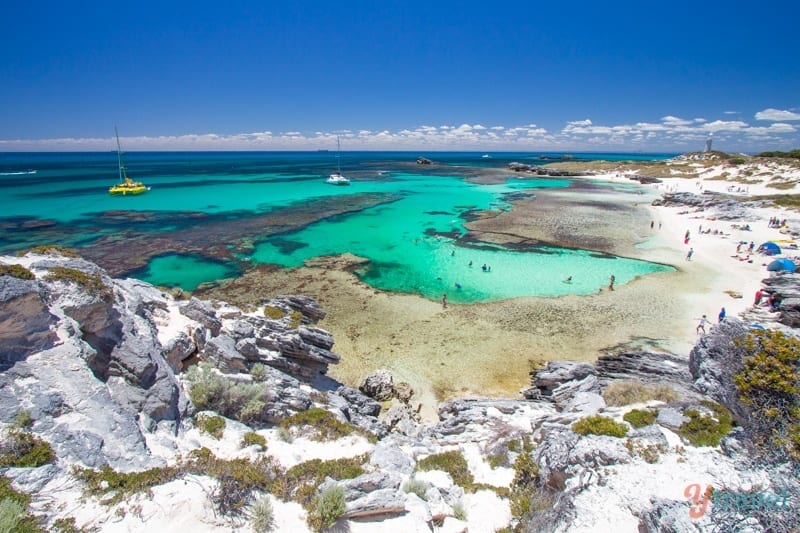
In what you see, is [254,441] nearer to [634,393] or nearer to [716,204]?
[634,393]

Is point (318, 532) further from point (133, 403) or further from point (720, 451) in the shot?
point (720, 451)

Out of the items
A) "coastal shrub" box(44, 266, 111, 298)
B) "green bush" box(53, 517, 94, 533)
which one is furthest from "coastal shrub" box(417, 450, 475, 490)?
"coastal shrub" box(44, 266, 111, 298)

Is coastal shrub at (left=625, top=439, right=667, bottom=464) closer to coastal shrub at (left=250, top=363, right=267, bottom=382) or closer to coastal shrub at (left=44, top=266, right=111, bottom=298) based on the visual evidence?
coastal shrub at (left=250, top=363, right=267, bottom=382)

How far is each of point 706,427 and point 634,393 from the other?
3800 millimetres

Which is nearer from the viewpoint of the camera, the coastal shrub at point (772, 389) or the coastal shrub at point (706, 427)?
the coastal shrub at point (772, 389)

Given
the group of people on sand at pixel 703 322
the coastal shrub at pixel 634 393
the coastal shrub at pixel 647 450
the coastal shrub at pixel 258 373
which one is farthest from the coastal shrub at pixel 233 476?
the group of people on sand at pixel 703 322

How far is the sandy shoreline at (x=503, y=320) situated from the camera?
19.6m

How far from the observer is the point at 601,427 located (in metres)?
10.2

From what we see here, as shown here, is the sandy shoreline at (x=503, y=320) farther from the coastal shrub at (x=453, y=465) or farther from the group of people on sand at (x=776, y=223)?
the coastal shrub at (x=453, y=465)

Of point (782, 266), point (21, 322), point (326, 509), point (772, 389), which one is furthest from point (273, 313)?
point (782, 266)

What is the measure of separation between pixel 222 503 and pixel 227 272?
28.7m

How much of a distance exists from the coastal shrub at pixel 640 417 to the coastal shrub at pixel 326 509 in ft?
28.0

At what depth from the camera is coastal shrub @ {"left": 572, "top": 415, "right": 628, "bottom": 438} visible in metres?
9.93

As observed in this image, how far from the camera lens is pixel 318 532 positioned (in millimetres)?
7301
